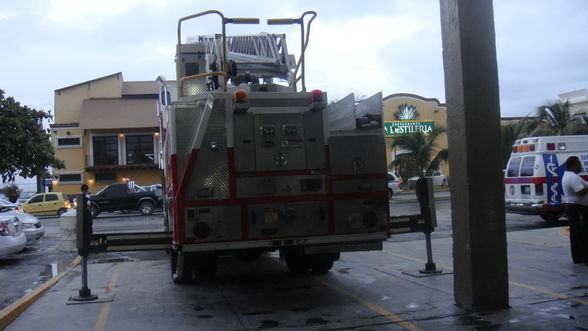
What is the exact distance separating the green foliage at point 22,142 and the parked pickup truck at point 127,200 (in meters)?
3.35

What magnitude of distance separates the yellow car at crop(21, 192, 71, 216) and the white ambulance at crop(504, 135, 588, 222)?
80.9 ft

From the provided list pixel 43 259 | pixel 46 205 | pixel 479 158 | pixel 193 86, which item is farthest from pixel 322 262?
pixel 46 205

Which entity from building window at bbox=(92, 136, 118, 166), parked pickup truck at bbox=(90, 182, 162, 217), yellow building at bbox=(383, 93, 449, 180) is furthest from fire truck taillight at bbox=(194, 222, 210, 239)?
building window at bbox=(92, 136, 118, 166)

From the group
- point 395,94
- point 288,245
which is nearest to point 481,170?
point 288,245

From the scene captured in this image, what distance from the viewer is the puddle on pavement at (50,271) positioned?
1054cm

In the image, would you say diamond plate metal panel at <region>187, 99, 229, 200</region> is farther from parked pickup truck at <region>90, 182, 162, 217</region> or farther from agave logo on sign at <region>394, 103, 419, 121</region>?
agave logo on sign at <region>394, 103, 419, 121</region>

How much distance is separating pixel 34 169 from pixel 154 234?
838 inches

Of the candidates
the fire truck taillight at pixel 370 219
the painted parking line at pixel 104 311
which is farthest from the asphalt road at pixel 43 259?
the fire truck taillight at pixel 370 219

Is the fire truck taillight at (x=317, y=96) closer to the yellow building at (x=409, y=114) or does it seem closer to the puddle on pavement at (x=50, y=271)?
the puddle on pavement at (x=50, y=271)

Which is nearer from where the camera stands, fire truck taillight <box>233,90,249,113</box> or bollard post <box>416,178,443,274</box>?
fire truck taillight <box>233,90,249,113</box>

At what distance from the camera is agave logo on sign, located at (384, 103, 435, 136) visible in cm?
4559

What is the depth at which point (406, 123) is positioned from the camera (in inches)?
1805

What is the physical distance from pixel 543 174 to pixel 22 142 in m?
21.1

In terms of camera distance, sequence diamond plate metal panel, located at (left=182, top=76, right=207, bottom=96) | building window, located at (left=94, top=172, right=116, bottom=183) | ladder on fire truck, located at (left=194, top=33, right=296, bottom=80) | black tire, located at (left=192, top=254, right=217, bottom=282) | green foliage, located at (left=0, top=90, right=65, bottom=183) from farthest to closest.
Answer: building window, located at (left=94, top=172, right=116, bottom=183), green foliage, located at (left=0, top=90, right=65, bottom=183), ladder on fire truck, located at (left=194, top=33, right=296, bottom=80), black tire, located at (left=192, top=254, right=217, bottom=282), diamond plate metal panel, located at (left=182, top=76, right=207, bottom=96)
